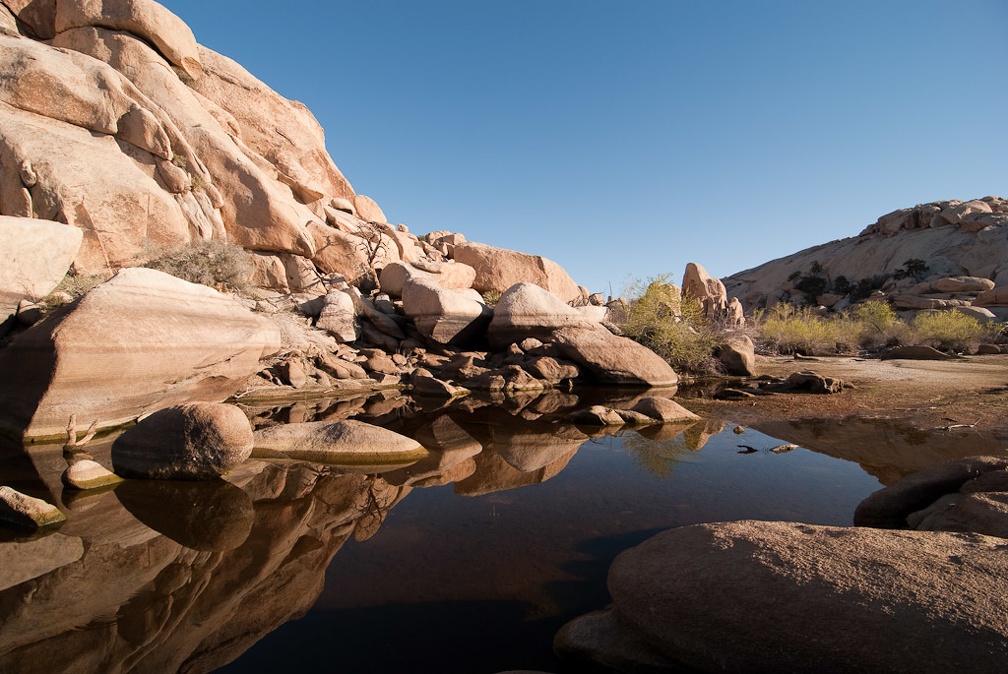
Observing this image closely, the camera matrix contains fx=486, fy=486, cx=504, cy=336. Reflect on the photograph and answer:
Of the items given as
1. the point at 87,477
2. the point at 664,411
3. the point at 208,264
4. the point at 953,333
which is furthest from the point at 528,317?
the point at 953,333

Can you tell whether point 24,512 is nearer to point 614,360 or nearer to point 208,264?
point 208,264

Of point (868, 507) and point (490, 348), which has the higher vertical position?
point (490, 348)

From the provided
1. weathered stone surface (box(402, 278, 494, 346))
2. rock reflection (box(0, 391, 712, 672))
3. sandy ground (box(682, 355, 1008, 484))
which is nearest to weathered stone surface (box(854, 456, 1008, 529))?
sandy ground (box(682, 355, 1008, 484))

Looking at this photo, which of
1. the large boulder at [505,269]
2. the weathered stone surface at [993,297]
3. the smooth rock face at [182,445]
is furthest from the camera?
the weathered stone surface at [993,297]

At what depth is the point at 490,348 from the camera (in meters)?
17.2

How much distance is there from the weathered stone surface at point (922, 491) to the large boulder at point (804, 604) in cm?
156

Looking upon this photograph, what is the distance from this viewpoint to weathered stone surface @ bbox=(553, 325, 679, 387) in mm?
14859

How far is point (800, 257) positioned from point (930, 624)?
251ft

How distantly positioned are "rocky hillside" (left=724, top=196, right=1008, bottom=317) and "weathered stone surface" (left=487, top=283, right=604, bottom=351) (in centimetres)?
3126

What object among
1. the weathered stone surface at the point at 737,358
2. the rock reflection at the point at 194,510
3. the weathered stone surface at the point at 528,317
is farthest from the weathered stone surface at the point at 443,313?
the rock reflection at the point at 194,510

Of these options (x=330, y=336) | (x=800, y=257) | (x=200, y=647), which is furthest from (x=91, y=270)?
(x=800, y=257)

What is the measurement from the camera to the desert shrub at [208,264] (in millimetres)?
13423

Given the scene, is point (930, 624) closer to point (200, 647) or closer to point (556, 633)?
point (556, 633)

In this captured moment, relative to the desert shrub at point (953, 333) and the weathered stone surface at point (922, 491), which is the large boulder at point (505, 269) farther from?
the weathered stone surface at point (922, 491)
